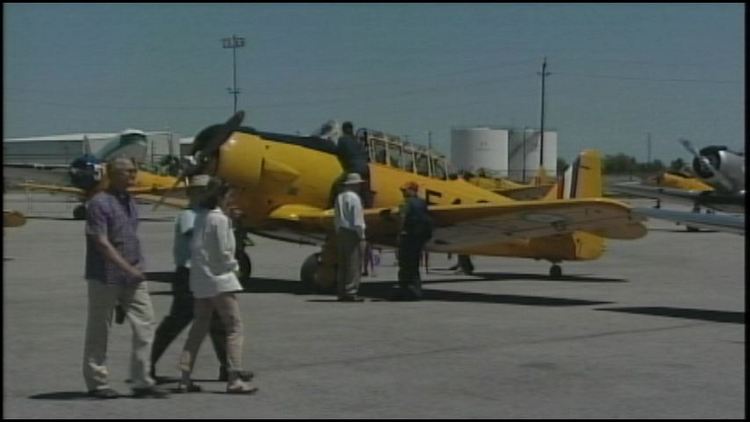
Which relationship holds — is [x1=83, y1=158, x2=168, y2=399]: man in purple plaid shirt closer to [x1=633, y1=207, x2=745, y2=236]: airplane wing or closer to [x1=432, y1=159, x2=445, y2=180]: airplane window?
[x1=633, y1=207, x2=745, y2=236]: airplane wing

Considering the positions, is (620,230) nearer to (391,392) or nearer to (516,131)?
(391,392)

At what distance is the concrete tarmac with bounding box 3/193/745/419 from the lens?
731 centimetres

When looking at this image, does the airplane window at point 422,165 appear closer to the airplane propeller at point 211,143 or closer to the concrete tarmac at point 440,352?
the concrete tarmac at point 440,352

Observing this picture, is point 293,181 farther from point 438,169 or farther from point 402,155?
point 438,169

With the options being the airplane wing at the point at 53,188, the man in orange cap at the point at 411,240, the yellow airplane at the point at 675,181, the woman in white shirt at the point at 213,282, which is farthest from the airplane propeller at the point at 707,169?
the airplane wing at the point at 53,188

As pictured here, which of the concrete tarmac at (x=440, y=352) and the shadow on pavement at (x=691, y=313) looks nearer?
the concrete tarmac at (x=440, y=352)

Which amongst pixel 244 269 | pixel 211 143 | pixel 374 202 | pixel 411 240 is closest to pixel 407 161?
pixel 374 202

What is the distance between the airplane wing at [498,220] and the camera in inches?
561

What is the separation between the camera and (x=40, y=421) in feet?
22.0

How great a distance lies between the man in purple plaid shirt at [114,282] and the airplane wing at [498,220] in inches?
291

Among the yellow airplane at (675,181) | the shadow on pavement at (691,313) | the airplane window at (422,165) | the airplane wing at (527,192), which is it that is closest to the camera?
the shadow on pavement at (691,313)

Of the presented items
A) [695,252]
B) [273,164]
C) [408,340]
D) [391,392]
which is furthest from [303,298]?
[695,252]

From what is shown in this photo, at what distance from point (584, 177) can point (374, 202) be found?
508cm

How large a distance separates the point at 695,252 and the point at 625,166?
63566 millimetres
